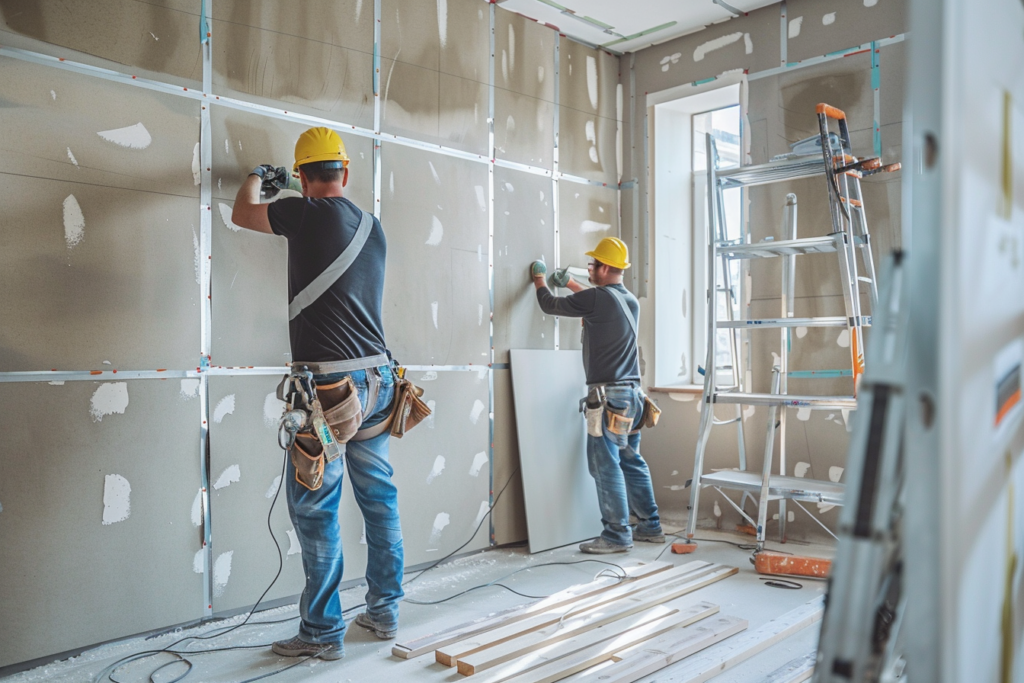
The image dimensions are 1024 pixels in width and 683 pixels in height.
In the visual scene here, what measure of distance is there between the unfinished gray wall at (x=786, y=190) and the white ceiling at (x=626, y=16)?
0.13 meters

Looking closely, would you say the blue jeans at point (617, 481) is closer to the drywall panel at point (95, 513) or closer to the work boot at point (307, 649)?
the work boot at point (307, 649)

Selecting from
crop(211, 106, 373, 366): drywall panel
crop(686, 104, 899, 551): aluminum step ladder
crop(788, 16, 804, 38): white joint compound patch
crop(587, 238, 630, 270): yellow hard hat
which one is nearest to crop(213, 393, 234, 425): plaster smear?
crop(211, 106, 373, 366): drywall panel

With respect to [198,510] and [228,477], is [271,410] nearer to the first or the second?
[228,477]

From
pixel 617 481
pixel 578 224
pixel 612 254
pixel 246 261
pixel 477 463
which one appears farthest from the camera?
pixel 578 224

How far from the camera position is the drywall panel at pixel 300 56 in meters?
3.05

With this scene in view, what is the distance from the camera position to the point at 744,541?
4.25 m

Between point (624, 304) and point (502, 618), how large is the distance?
1.90 metres

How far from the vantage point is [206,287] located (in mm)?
2986

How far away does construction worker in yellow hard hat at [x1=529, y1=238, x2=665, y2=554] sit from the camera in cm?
411

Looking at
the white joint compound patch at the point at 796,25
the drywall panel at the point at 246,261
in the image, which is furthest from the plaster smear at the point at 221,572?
the white joint compound patch at the point at 796,25

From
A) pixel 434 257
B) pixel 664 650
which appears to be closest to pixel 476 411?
pixel 434 257

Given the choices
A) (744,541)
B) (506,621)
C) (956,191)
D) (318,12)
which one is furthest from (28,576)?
(744,541)

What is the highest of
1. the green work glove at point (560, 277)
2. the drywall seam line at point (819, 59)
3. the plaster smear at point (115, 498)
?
the drywall seam line at point (819, 59)

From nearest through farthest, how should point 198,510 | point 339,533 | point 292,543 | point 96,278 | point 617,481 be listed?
point 96,278, point 339,533, point 198,510, point 292,543, point 617,481
